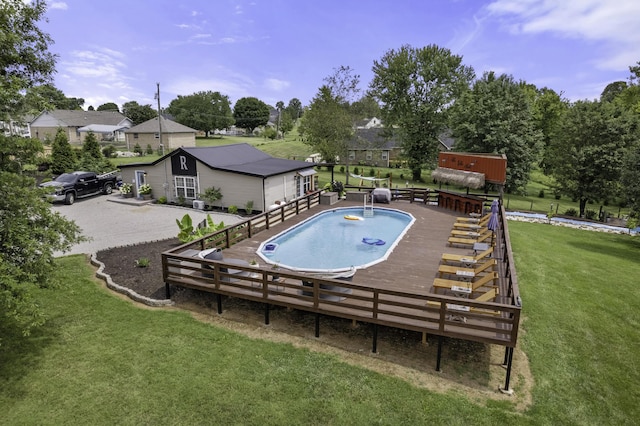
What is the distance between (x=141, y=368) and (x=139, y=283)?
4262mm

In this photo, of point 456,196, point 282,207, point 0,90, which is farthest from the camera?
point 456,196

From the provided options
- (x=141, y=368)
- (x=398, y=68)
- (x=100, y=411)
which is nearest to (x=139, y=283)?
(x=141, y=368)

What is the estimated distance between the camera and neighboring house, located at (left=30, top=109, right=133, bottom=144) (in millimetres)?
53875

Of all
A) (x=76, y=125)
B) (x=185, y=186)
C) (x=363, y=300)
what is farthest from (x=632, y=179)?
(x=76, y=125)

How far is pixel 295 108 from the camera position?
490ft

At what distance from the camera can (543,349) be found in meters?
8.11

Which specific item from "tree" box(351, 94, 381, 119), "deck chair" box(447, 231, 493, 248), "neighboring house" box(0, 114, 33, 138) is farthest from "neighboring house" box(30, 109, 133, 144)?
"deck chair" box(447, 231, 493, 248)

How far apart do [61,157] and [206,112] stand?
46865 mm

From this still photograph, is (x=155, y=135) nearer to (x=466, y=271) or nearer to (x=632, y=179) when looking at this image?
(x=466, y=271)

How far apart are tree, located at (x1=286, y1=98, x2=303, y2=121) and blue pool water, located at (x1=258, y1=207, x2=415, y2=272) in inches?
4885

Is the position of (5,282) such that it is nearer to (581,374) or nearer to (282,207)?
(581,374)

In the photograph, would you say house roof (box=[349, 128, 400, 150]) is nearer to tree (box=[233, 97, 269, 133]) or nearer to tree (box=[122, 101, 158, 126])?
tree (box=[233, 97, 269, 133])

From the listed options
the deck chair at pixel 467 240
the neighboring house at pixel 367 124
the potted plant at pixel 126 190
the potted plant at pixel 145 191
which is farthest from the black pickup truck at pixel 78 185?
the neighboring house at pixel 367 124

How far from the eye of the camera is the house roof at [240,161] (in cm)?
2100
